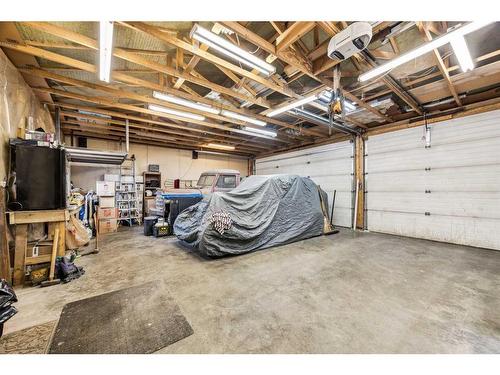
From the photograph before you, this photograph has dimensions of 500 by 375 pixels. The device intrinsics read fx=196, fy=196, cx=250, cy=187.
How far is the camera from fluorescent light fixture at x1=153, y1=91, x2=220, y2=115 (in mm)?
3888

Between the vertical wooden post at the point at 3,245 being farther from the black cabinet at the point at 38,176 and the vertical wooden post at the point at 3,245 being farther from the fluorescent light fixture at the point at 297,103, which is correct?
the fluorescent light fixture at the point at 297,103

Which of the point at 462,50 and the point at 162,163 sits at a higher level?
the point at 462,50

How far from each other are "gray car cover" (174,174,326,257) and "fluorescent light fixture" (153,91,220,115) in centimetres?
197

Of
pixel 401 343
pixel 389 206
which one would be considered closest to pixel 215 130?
pixel 389 206

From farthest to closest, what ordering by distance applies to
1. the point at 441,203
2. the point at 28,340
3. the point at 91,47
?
the point at 441,203
the point at 91,47
the point at 28,340

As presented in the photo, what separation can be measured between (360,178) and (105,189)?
27.0ft

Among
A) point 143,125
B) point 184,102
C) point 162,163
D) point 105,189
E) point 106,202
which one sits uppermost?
point 143,125

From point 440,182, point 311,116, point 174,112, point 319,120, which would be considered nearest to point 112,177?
point 174,112

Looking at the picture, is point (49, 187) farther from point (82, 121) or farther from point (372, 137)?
point (372, 137)

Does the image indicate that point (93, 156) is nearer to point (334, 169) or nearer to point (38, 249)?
point (38, 249)

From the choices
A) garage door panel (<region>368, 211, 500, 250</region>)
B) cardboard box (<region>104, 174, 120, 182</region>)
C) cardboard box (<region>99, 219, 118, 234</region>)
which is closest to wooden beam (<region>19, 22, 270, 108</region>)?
cardboard box (<region>99, 219, 118, 234</region>)

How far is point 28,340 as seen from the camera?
1.65 meters
